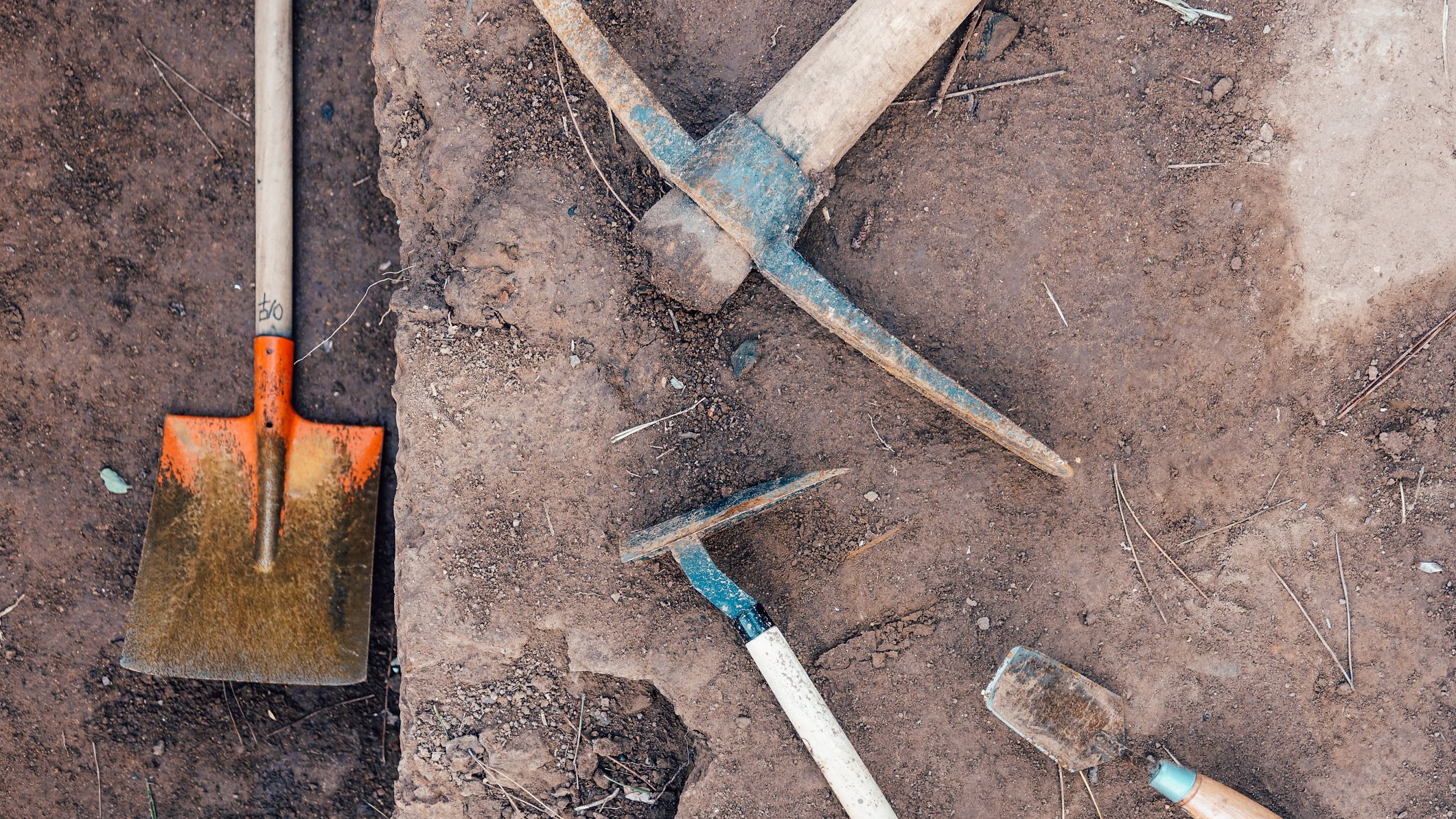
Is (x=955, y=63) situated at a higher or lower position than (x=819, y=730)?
higher

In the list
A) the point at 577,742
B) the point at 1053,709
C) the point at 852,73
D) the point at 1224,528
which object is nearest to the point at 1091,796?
the point at 1053,709

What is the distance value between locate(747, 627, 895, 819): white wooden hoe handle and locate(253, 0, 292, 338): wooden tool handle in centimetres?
203

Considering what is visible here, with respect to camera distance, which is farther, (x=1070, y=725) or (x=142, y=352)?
(x=142, y=352)

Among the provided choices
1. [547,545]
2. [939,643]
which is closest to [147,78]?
[547,545]

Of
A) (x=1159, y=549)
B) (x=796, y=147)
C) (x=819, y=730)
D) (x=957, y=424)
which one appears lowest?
(x=1159, y=549)

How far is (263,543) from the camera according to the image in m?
2.78

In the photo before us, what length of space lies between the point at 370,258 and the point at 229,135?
Result: 69 cm

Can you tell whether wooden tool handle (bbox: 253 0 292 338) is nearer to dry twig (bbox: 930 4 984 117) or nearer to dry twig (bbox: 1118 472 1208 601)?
dry twig (bbox: 930 4 984 117)

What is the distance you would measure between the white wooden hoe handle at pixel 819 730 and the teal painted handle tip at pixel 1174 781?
0.85m

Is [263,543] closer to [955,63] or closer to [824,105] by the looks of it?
[824,105]

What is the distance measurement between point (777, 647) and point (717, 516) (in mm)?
414

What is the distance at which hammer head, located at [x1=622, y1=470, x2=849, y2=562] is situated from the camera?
2139 mm

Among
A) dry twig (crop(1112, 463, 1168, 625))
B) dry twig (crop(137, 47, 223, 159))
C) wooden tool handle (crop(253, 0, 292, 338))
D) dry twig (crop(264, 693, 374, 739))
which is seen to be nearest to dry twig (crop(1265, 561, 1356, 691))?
dry twig (crop(1112, 463, 1168, 625))

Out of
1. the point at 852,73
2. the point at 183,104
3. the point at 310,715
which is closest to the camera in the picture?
the point at 852,73
